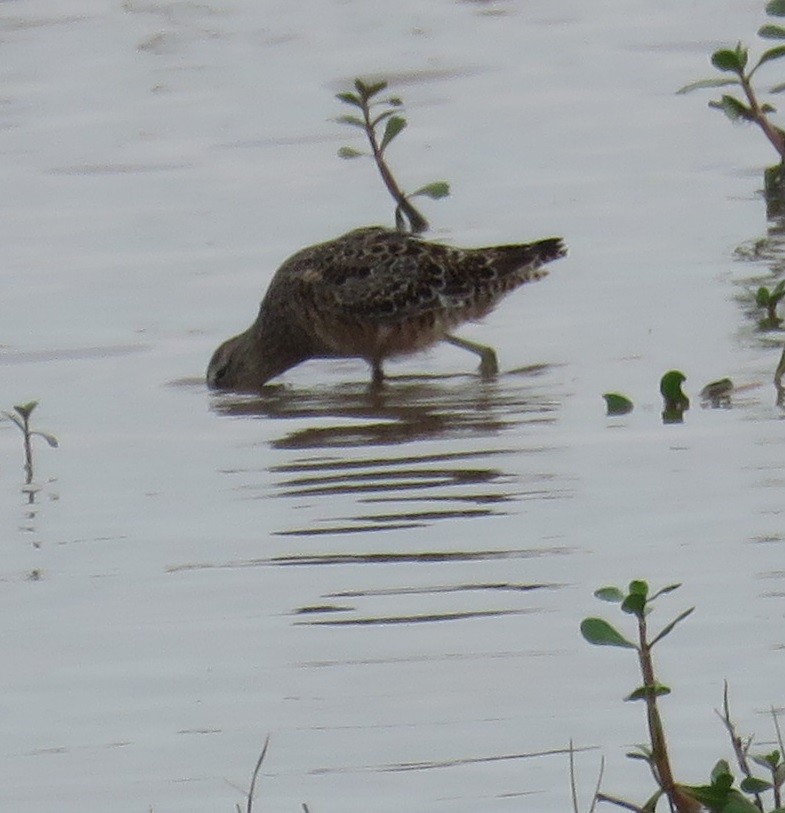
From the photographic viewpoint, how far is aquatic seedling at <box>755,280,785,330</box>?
24.6 ft

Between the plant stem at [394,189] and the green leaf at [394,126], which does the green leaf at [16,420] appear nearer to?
the green leaf at [394,126]

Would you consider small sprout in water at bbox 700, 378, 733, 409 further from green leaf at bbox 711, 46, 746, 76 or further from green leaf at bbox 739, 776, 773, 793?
green leaf at bbox 739, 776, 773, 793

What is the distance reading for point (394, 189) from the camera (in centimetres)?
932

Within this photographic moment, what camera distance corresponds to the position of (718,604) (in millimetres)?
5004

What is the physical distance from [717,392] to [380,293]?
194 cm

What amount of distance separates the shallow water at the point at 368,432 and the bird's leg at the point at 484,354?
0.11m

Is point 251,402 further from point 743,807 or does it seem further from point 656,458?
point 743,807

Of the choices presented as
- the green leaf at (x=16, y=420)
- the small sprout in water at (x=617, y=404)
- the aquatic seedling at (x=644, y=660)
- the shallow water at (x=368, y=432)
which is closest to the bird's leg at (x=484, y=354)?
the shallow water at (x=368, y=432)

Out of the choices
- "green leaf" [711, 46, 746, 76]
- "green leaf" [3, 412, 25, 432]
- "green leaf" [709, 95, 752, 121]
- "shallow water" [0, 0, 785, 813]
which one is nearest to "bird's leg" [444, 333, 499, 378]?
"shallow water" [0, 0, 785, 813]

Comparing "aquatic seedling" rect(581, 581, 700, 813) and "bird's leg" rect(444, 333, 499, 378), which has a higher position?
"bird's leg" rect(444, 333, 499, 378)

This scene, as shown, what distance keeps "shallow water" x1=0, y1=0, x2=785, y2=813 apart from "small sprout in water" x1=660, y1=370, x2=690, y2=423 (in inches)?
2.3

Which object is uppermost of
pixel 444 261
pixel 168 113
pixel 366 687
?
pixel 168 113

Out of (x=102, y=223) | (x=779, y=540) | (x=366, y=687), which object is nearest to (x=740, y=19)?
(x=102, y=223)

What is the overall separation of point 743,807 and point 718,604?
1694 mm
